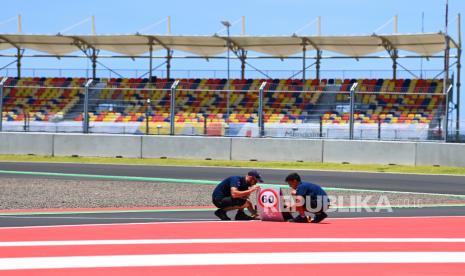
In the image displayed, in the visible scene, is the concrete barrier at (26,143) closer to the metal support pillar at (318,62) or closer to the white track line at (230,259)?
the metal support pillar at (318,62)

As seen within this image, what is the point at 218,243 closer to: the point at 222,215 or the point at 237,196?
the point at 237,196

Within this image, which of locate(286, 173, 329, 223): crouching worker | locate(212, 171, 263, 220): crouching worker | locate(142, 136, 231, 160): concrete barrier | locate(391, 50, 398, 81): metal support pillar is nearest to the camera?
locate(286, 173, 329, 223): crouching worker

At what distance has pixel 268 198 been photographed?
12.1 metres

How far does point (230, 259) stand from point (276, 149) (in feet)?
65.8

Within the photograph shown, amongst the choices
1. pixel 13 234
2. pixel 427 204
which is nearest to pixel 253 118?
pixel 427 204

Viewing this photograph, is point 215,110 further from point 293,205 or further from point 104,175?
point 293,205

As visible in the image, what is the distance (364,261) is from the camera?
316 inches

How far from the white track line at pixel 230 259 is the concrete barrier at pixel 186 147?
20.1 m

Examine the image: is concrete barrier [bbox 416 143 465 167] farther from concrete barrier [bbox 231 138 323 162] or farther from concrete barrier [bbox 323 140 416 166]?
concrete barrier [bbox 231 138 323 162]

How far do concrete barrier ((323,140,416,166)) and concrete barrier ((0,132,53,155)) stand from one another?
10434mm

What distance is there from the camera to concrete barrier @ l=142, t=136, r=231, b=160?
1125 inches

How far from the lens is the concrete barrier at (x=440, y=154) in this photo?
25.5 metres

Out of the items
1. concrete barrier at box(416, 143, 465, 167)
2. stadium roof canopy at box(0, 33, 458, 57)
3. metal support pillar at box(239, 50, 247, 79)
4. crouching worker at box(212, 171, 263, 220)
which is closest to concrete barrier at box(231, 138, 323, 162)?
concrete barrier at box(416, 143, 465, 167)

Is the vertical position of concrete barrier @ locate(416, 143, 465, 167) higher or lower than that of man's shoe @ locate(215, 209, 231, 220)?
higher
